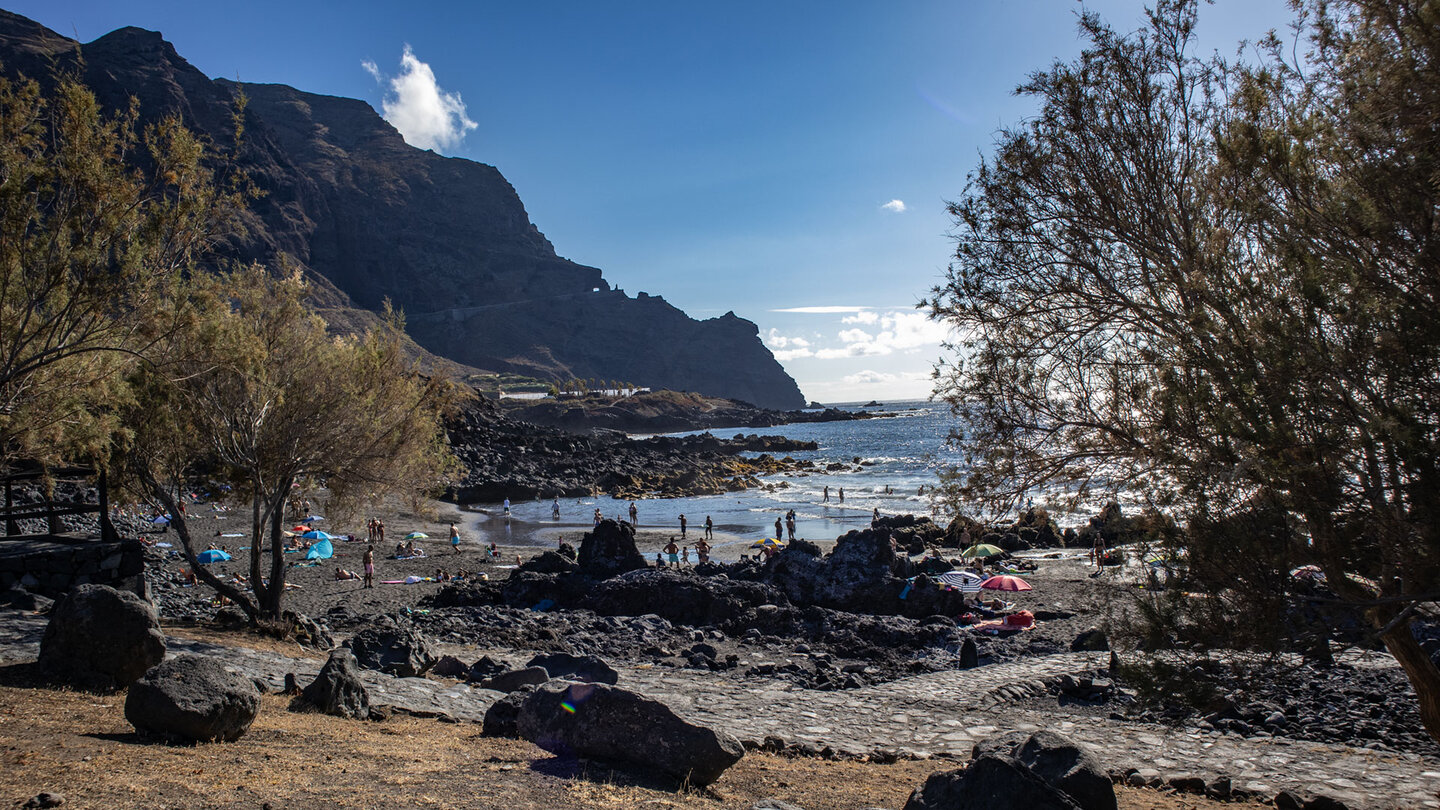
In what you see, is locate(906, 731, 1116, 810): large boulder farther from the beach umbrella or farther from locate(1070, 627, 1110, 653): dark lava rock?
the beach umbrella

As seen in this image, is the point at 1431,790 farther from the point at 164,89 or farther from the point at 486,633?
the point at 164,89

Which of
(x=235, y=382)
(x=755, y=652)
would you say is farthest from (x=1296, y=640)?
(x=235, y=382)

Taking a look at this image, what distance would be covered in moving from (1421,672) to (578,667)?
369 inches

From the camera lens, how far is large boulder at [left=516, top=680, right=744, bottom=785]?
656cm

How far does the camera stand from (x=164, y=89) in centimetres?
15788

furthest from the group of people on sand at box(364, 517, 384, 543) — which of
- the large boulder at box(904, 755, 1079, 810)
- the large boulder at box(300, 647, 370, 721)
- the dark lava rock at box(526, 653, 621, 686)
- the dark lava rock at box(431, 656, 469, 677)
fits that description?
the large boulder at box(904, 755, 1079, 810)

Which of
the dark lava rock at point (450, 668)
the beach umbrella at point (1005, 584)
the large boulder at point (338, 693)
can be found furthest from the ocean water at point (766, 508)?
the large boulder at point (338, 693)

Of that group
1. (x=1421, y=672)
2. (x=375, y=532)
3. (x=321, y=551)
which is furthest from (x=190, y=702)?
(x=375, y=532)

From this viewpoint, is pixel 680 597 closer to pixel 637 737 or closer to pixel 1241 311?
pixel 637 737

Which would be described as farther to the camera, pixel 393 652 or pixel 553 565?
pixel 553 565

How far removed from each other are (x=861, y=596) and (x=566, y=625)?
769 cm

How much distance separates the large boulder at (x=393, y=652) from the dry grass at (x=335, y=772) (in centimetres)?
343

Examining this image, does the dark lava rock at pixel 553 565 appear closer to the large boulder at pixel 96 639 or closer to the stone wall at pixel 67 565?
the stone wall at pixel 67 565

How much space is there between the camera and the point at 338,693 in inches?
324
